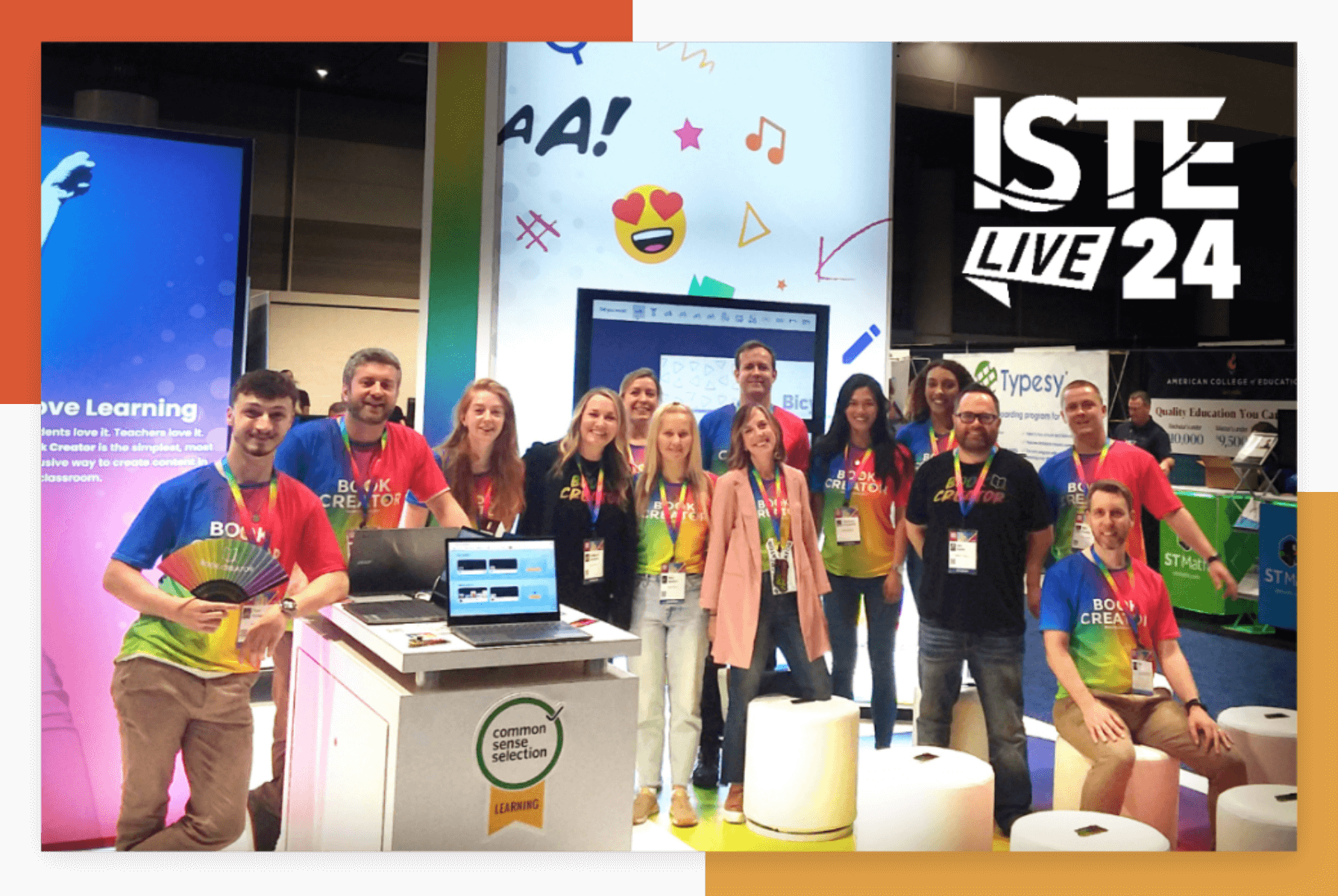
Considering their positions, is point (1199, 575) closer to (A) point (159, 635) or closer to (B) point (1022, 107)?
(B) point (1022, 107)

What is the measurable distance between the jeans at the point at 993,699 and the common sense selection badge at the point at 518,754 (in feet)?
4.47

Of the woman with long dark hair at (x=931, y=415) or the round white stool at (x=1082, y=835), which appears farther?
the woman with long dark hair at (x=931, y=415)

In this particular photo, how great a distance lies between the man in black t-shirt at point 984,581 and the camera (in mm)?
3678

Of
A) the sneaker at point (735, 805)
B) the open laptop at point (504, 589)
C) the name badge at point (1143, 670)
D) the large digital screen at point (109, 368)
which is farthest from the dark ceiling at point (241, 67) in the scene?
the name badge at point (1143, 670)

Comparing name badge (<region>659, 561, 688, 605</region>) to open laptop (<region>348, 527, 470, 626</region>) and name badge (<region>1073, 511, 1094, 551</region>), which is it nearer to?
open laptop (<region>348, 527, 470, 626</region>)

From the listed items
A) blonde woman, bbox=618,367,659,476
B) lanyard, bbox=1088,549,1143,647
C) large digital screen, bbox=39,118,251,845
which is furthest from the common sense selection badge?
lanyard, bbox=1088,549,1143,647

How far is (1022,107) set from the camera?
3648mm

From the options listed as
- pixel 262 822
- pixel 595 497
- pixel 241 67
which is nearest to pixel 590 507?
pixel 595 497

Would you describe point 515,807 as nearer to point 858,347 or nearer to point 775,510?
point 775,510

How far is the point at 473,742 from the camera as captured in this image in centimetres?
292

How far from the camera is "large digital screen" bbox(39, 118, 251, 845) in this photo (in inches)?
131

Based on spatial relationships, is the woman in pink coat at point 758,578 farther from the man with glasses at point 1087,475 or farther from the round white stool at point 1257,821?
the round white stool at point 1257,821

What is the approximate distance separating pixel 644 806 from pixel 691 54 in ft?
7.92

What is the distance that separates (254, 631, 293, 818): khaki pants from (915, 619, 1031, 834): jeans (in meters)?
2.01
